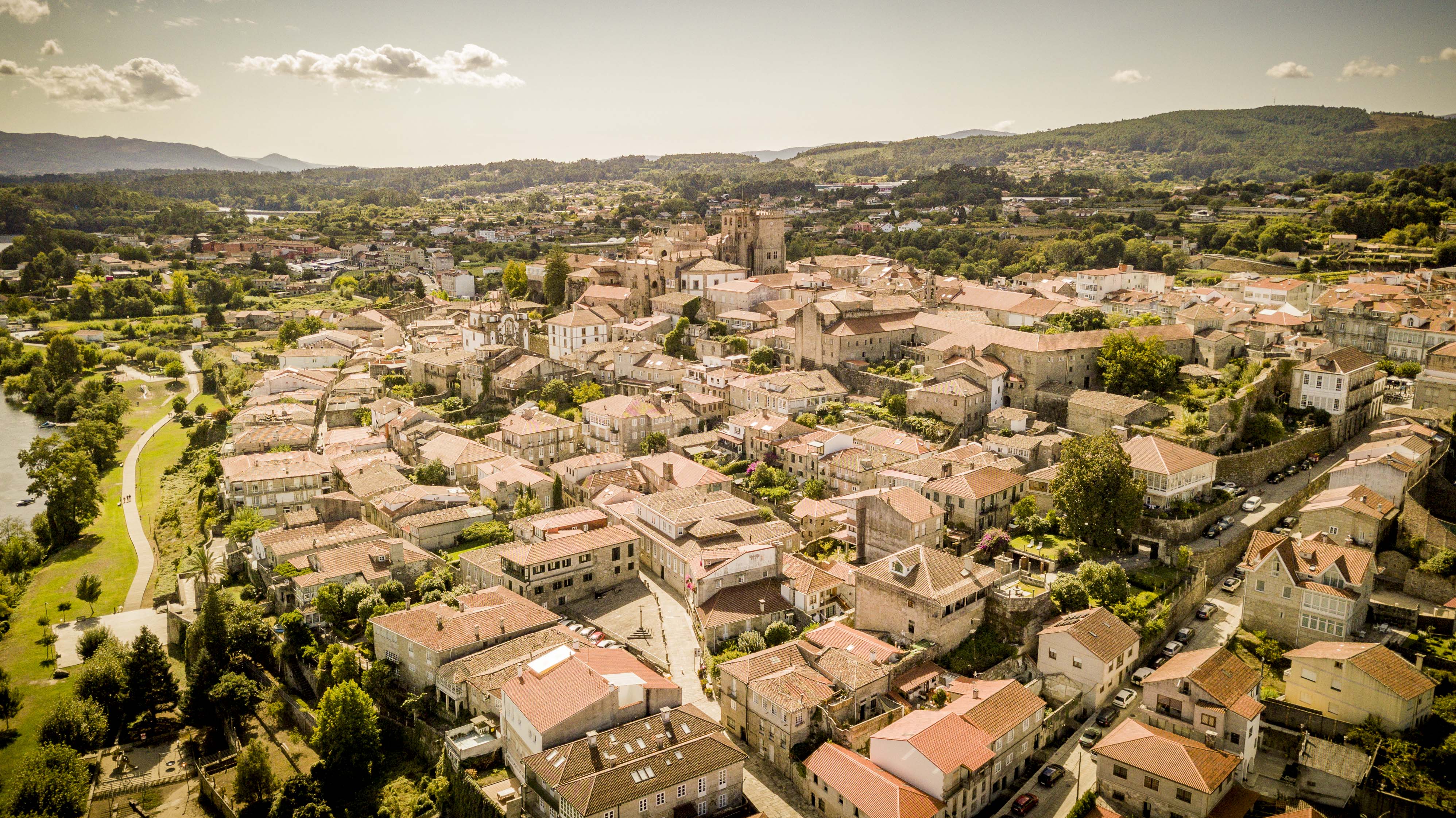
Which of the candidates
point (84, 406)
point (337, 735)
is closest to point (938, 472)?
point (337, 735)

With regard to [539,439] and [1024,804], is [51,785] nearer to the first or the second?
[539,439]

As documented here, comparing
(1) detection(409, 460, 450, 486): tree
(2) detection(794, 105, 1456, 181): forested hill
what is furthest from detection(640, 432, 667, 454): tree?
(2) detection(794, 105, 1456, 181): forested hill

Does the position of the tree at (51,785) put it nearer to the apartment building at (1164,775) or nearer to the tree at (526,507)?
the tree at (526,507)

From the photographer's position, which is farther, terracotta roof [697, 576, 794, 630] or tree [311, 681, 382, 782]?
terracotta roof [697, 576, 794, 630]

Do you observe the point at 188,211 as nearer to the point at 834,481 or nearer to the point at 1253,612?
the point at 834,481

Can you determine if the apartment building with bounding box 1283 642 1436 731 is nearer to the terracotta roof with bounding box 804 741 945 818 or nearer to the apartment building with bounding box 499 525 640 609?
the terracotta roof with bounding box 804 741 945 818
